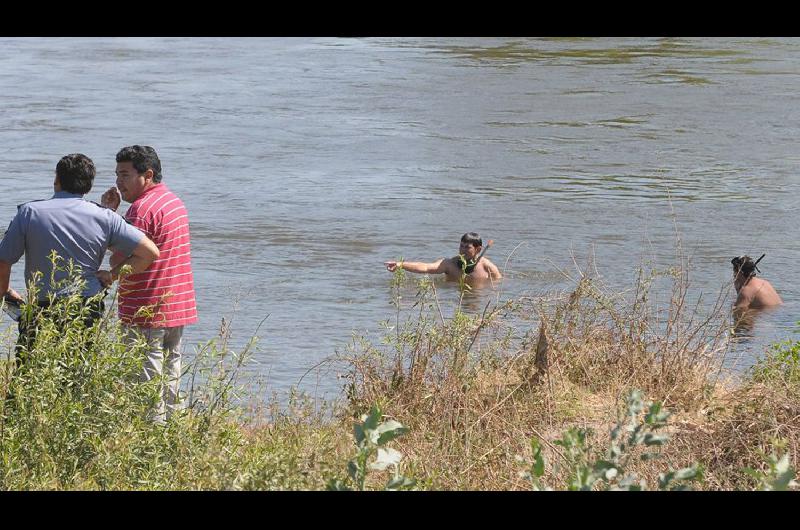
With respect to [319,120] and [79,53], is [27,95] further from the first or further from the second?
[79,53]

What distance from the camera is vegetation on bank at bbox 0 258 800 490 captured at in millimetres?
4504

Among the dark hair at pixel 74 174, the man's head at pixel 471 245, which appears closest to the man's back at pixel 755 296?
the man's head at pixel 471 245

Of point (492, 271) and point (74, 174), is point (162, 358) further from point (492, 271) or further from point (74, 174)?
point (492, 271)

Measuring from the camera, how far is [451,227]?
61.5ft

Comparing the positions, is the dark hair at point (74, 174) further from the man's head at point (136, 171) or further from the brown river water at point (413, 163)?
the brown river water at point (413, 163)

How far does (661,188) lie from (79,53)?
2810 centimetres

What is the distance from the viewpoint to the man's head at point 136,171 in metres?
6.45

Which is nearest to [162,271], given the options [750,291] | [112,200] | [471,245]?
[112,200]

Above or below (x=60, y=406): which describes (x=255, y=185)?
below

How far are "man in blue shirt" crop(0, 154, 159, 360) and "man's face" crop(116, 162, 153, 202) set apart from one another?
0.34 m

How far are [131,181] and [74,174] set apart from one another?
444mm

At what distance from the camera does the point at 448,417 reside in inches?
268

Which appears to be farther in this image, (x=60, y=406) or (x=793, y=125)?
(x=793, y=125)

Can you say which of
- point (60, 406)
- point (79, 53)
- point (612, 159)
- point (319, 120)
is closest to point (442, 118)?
point (319, 120)
